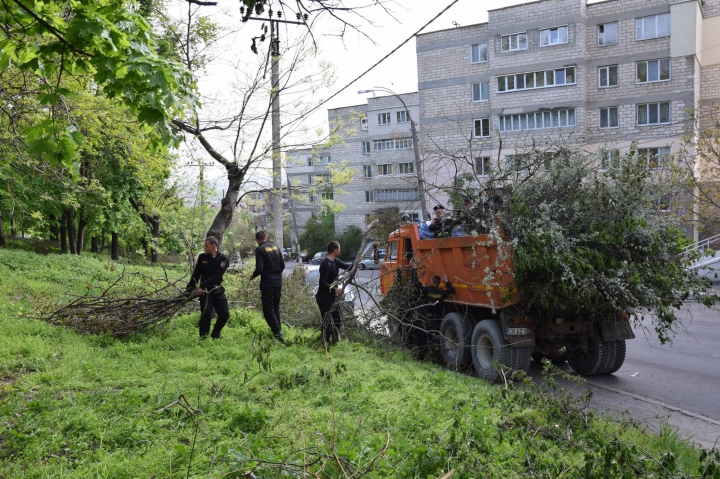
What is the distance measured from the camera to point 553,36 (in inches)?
1366

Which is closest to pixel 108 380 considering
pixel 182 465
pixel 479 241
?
pixel 182 465

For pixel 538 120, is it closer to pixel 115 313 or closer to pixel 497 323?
pixel 497 323

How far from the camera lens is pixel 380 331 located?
9922 mm

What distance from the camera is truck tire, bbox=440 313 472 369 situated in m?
9.35

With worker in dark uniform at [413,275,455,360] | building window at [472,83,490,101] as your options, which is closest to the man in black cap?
worker in dark uniform at [413,275,455,360]

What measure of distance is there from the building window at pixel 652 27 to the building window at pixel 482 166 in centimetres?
2889

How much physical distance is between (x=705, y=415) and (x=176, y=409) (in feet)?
19.3

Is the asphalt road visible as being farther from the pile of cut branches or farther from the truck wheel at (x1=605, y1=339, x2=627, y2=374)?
the pile of cut branches

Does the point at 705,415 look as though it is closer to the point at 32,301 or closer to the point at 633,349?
the point at 633,349

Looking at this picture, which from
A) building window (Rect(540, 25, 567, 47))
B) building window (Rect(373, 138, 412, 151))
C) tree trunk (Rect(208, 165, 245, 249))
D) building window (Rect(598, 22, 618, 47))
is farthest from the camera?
building window (Rect(373, 138, 412, 151))

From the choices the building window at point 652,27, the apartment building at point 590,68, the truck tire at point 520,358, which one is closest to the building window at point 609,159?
the truck tire at point 520,358

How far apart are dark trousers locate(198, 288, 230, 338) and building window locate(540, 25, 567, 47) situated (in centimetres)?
3120

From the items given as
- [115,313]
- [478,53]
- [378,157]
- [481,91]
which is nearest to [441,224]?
[115,313]

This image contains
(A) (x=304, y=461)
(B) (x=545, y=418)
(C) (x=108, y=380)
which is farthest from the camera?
(C) (x=108, y=380)
